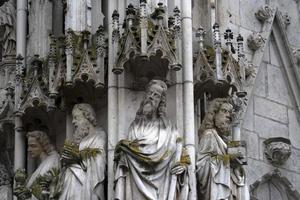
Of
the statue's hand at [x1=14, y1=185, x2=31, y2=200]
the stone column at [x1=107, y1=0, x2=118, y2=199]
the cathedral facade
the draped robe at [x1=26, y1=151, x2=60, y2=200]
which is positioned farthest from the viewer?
the draped robe at [x1=26, y1=151, x2=60, y2=200]

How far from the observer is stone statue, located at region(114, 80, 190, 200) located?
15.9 metres

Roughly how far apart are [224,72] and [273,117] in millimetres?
2499

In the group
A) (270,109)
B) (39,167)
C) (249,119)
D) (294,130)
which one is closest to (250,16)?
(270,109)

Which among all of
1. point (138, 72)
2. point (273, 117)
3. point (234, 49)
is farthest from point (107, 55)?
point (273, 117)

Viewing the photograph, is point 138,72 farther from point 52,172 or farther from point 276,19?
point 276,19

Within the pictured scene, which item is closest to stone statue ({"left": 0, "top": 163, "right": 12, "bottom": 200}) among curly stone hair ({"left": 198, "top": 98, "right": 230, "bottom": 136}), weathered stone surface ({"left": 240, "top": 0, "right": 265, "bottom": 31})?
curly stone hair ({"left": 198, "top": 98, "right": 230, "bottom": 136})

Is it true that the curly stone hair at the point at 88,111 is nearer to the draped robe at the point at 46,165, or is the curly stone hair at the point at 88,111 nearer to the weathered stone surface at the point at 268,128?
the draped robe at the point at 46,165

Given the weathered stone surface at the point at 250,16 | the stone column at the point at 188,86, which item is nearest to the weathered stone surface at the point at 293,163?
the weathered stone surface at the point at 250,16

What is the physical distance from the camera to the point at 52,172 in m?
17.0

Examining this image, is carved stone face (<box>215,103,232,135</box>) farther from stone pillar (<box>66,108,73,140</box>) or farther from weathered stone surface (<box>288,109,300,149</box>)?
weathered stone surface (<box>288,109,300,149</box>)

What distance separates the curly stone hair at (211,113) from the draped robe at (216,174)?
0.41 ft

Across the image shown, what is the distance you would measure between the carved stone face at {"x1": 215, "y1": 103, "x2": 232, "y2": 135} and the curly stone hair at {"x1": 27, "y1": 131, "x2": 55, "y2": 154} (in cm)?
188

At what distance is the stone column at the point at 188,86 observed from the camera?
1631 cm

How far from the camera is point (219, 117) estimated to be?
55.7 feet
